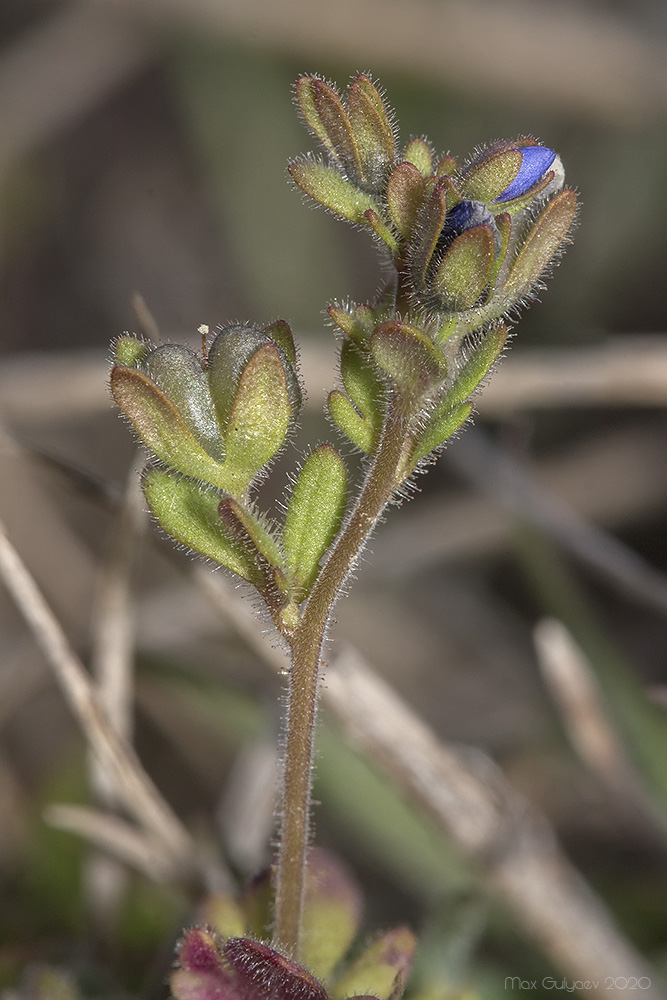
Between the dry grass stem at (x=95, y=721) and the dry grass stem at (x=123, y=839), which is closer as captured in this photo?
the dry grass stem at (x=95, y=721)

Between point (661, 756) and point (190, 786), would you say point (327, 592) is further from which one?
point (190, 786)

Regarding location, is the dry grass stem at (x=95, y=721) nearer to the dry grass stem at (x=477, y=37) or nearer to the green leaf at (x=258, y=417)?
the green leaf at (x=258, y=417)

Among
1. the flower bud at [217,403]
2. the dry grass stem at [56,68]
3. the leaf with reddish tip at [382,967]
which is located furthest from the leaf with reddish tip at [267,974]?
the dry grass stem at [56,68]

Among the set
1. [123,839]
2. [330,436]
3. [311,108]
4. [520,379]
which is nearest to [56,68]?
[330,436]

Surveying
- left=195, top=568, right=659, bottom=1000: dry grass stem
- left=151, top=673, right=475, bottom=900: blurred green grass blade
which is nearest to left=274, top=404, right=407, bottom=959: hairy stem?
left=195, top=568, right=659, bottom=1000: dry grass stem

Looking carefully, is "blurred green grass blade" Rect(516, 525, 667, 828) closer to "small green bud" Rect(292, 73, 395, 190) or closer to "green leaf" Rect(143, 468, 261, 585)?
"green leaf" Rect(143, 468, 261, 585)

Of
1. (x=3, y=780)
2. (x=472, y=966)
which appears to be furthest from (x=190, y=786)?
(x=472, y=966)
